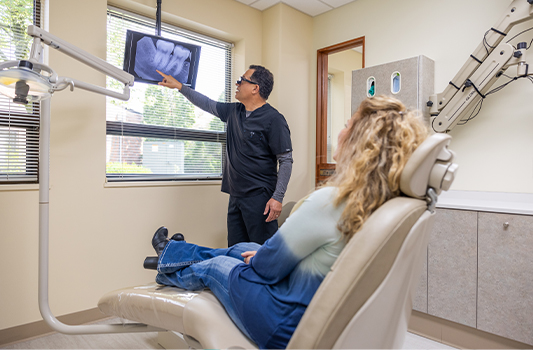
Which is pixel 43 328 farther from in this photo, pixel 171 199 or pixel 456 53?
pixel 456 53

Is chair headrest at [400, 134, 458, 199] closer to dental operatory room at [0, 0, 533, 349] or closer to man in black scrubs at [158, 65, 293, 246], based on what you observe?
dental operatory room at [0, 0, 533, 349]

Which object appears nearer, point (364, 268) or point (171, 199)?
point (364, 268)

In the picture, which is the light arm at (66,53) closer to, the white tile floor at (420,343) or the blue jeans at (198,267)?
the blue jeans at (198,267)

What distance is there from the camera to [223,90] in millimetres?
3127

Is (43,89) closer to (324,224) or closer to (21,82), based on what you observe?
(21,82)

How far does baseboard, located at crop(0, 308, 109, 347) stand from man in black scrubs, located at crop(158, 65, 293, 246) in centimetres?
106

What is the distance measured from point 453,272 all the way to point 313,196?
1.49 m

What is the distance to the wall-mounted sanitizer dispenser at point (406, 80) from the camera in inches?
93.4

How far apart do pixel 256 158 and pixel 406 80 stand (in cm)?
115

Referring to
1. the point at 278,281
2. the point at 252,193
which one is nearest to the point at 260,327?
the point at 278,281

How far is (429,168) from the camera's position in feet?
3.02

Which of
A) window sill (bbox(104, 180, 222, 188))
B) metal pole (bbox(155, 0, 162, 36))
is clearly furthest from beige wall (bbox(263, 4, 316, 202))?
metal pole (bbox(155, 0, 162, 36))

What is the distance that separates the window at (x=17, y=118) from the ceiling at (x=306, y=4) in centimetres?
165

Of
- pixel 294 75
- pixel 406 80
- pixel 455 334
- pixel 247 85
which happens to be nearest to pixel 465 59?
pixel 406 80
